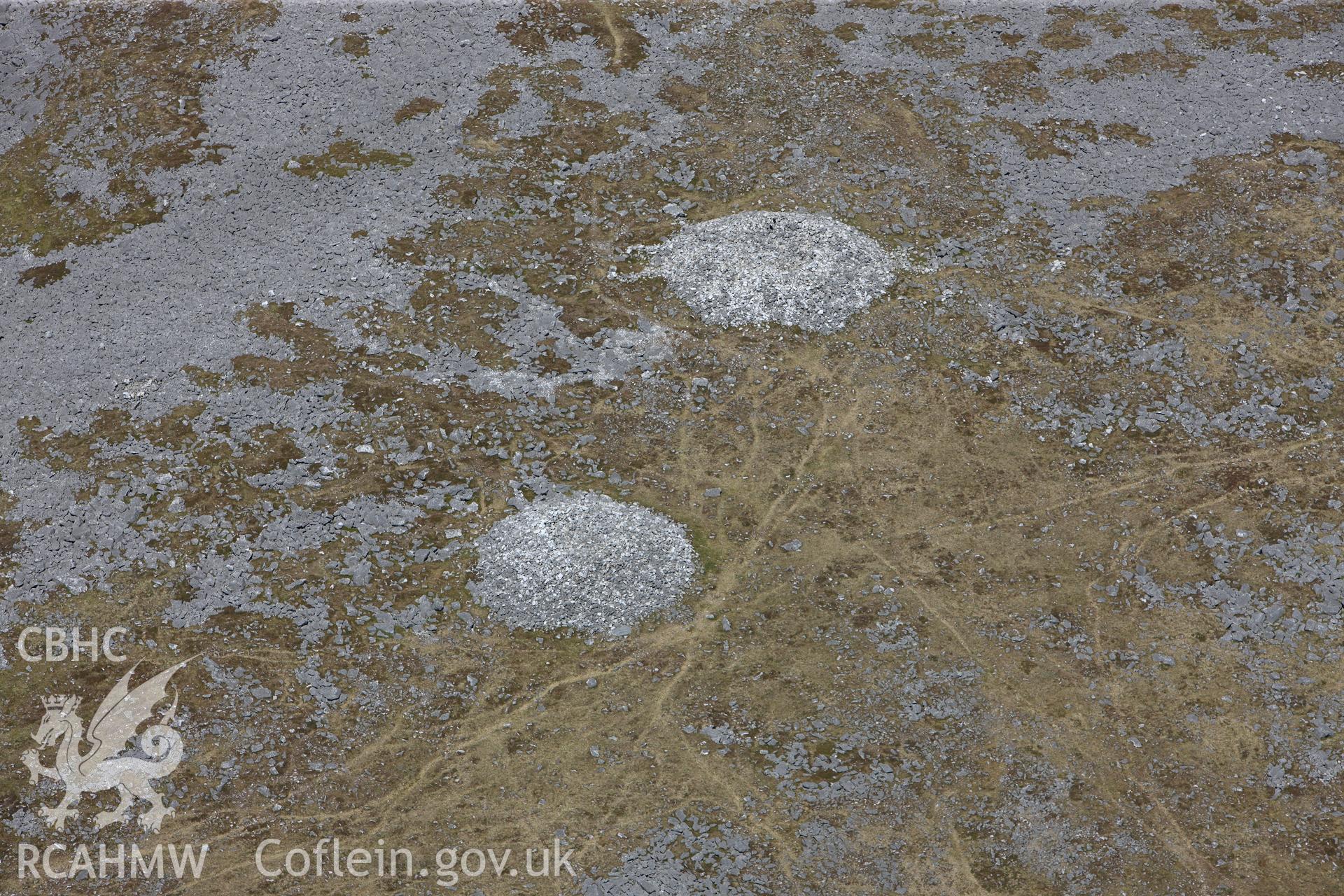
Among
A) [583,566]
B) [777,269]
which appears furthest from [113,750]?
[777,269]

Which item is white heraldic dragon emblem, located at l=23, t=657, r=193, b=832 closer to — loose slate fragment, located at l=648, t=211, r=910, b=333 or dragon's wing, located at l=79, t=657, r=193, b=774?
dragon's wing, located at l=79, t=657, r=193, b=774

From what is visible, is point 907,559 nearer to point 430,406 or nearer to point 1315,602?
point 1315,602

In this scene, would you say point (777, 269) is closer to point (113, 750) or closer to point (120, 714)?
point (120, 714)

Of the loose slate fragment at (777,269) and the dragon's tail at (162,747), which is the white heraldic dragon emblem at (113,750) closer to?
the dragon's tail at (162,747)

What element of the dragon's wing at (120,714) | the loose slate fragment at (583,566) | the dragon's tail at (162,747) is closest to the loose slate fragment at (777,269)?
the loose slate fragment at (583,566)

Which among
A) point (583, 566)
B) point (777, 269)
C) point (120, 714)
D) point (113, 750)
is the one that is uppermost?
point (777, 269)

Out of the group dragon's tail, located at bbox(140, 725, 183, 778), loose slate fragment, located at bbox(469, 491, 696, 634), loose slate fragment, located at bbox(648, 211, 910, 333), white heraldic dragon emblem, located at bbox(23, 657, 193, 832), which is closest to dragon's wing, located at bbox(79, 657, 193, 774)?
white heraldic dragon emblem, located at bbox(23, 657, 193, 832)
